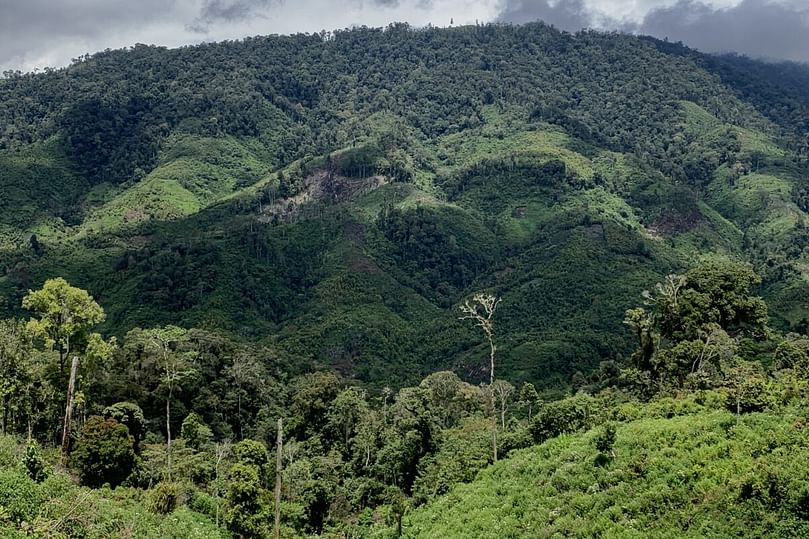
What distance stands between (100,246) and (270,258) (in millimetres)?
33960

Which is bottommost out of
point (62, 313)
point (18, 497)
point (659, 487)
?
point (659, 487)

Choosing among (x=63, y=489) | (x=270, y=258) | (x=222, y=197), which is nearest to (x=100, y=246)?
(x=270, y=258)

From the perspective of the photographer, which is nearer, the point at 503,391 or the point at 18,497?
the point at 18,497

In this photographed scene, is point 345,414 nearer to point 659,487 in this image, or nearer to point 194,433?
point 194,433

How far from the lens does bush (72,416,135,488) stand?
39969 millimetres

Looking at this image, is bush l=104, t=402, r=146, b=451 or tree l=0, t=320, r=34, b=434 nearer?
tree l=0, t=320, r=34, b=434

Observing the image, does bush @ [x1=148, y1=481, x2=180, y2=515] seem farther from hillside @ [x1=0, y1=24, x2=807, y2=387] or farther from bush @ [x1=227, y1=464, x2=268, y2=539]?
hillside @ [x1=0, y1=24, x2=807, y2=387]

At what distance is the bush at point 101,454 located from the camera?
40.0m

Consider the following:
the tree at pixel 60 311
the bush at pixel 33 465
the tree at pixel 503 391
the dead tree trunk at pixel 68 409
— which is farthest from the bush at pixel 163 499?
the tree at pixel 503 391

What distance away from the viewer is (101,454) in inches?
1580

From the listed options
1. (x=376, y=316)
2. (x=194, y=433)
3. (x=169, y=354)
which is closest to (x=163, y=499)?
(x=194, y=433)

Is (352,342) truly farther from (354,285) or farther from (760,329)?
(760,329)

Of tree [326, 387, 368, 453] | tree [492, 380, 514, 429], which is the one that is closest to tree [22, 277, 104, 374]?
tree [326, 387, 368, 453]

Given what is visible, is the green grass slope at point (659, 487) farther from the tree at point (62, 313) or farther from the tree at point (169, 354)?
the tree at point (169, 354)
